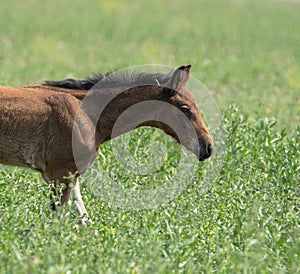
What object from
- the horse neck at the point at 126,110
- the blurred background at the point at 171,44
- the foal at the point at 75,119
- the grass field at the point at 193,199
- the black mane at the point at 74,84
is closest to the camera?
the grass field at the point at 193,199

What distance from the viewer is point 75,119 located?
848cm

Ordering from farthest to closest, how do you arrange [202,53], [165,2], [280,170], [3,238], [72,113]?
[165,2], [202,53], [280,170], [72,113], [3,238]

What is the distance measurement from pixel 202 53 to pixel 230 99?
27.2 ft

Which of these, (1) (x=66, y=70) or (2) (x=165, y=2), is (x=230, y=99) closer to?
(1) (x=66, y=70)

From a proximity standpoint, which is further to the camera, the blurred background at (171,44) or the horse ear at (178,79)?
the blurred background at (171,44)

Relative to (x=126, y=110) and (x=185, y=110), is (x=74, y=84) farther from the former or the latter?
(x=185, y=110)

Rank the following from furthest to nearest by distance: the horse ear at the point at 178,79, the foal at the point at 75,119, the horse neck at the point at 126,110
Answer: the horse neck at the point at 126,110 → the horse ear at the point at 178,79 → the foal at the point at 75,119

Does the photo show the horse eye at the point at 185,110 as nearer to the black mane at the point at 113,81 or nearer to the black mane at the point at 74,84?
the black mane at the point at 113,81

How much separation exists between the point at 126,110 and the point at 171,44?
18508 millimetres

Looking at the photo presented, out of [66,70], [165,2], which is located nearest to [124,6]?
[165,2]

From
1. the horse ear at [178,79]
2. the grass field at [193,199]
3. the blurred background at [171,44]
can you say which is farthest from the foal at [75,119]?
the blurred background at [171,44]

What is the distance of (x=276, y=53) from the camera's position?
25.8 metres

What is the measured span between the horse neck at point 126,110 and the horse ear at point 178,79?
198mm

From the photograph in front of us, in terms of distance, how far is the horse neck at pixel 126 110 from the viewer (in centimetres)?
875
